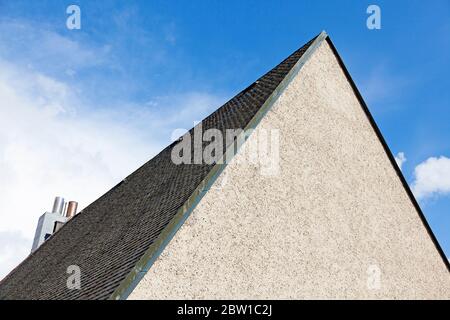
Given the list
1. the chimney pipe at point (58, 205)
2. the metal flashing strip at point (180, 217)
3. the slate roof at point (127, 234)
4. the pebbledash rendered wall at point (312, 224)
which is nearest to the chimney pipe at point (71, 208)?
the chimney pipe at point (58, 205)

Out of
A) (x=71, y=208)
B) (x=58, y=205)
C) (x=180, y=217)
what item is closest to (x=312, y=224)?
(x=180, y=217)

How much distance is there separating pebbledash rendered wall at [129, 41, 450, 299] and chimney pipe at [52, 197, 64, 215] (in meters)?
16.3

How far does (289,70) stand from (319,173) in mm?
2335

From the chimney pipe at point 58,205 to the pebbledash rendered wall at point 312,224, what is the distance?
16336 mm

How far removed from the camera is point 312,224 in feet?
22.6

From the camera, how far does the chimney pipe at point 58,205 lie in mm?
20344

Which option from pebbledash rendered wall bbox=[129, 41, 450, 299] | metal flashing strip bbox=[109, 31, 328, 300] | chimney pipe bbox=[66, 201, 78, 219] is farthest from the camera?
chimney pipe bbox=[66, 201, 78, 219]

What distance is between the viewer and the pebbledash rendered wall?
17.0ft

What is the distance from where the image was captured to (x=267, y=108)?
23.7ft

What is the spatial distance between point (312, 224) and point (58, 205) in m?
17.1

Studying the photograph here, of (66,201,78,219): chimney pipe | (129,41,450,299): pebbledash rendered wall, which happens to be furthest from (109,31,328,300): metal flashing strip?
(66,201,78,219): chimney pipe

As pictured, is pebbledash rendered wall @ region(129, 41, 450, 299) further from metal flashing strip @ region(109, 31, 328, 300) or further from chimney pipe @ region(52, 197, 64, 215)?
chimney pipe @ region(52, 197, 64, 215)

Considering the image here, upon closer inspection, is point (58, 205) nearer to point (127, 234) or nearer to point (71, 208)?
point (71, 208)
